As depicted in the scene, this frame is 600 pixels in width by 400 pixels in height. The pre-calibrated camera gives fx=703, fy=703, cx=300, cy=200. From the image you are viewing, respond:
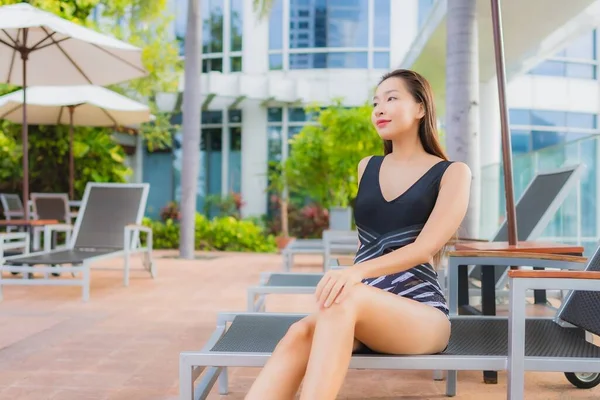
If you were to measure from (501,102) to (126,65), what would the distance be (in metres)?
5.74

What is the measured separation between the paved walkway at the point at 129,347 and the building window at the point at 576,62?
1387 centimetres

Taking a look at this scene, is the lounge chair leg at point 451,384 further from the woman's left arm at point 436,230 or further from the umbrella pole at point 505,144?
the woman's left arm at point 436,230

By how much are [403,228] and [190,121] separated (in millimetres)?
9241

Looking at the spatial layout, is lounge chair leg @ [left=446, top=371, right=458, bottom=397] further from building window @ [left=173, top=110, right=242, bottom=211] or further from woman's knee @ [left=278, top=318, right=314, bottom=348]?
building window @ [left=173, top=110, right=242, bottom=211]

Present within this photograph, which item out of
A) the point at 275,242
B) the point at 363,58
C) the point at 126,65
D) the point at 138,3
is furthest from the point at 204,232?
the point at 363,58

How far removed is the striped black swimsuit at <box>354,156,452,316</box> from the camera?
2.23m

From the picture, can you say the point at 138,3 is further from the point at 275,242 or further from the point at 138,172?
the point at 138,172

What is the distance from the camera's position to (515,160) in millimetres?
7398

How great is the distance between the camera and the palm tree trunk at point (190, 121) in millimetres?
11039

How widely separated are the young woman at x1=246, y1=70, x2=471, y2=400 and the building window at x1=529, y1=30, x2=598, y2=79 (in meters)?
17.3

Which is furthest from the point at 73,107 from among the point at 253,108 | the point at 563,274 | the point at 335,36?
the point at 335,36

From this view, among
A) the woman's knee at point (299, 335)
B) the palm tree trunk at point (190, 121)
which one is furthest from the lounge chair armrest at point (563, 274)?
the palm tree trunk at point (190, 121)

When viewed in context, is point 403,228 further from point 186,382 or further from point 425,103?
point 186,382

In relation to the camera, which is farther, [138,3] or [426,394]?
[138,3]
